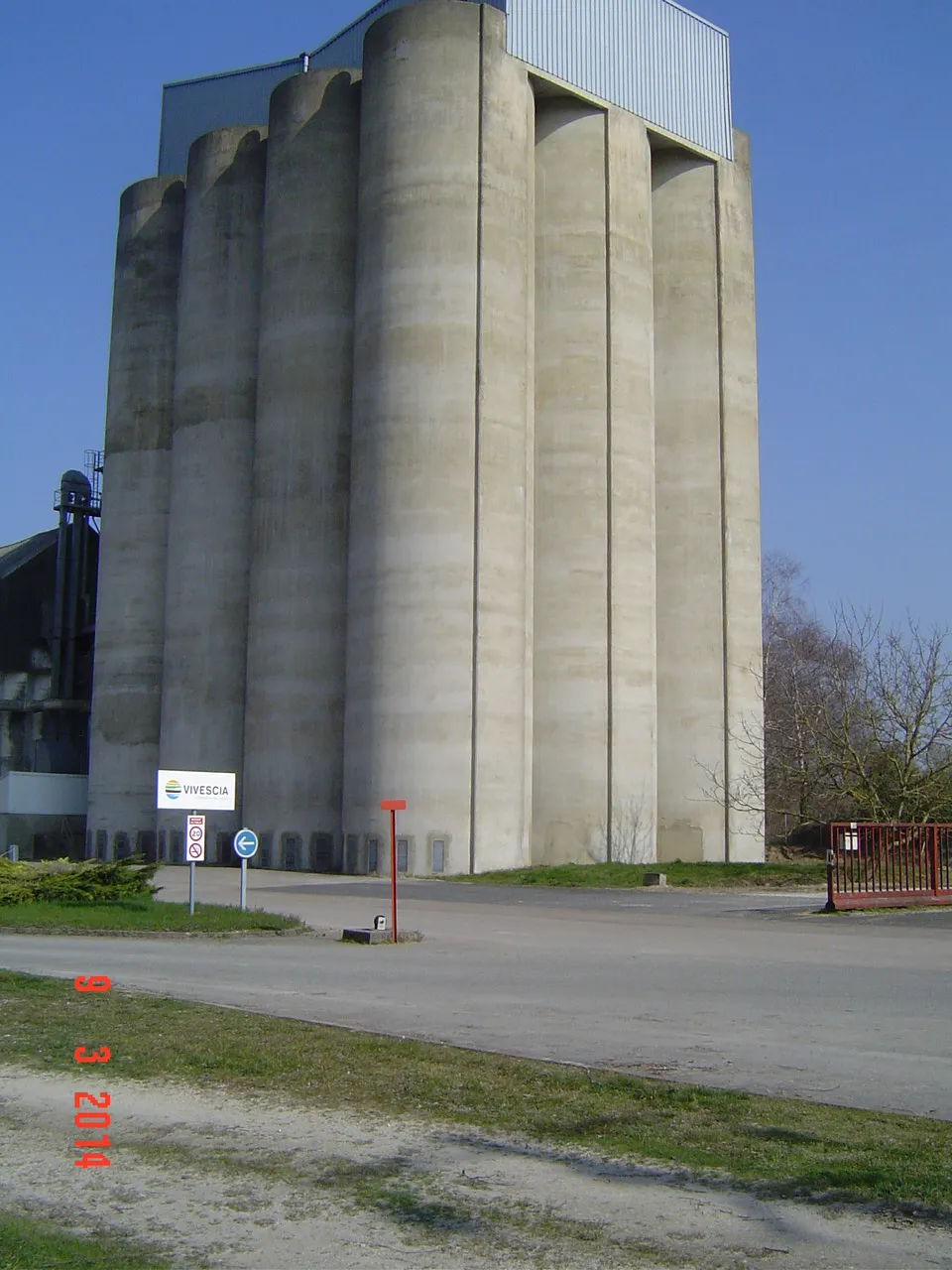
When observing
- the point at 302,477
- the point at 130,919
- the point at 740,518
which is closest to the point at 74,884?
the point at 130,919

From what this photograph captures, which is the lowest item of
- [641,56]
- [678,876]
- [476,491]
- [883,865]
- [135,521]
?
[678,876]

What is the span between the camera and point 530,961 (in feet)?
59.3

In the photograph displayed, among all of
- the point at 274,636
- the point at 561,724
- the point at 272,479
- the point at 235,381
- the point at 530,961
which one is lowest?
the point at 530,961

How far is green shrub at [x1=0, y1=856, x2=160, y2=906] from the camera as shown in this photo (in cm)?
2458

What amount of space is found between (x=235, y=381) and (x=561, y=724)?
60.9 feet

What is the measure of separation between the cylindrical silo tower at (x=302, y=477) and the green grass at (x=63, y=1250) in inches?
1658

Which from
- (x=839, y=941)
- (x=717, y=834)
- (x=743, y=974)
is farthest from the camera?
(x=717, y=834)

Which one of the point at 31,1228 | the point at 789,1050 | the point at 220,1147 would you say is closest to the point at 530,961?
the point at 789,1050

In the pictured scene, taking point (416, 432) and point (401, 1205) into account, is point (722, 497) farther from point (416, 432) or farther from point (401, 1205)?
point (401, 1205)

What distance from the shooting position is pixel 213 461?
175ft

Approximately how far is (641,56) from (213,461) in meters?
23.2

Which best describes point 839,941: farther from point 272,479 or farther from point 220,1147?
point 272,479

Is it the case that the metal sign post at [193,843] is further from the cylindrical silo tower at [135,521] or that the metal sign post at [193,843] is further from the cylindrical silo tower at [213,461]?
the cylindrical silo tower at [135,521]
